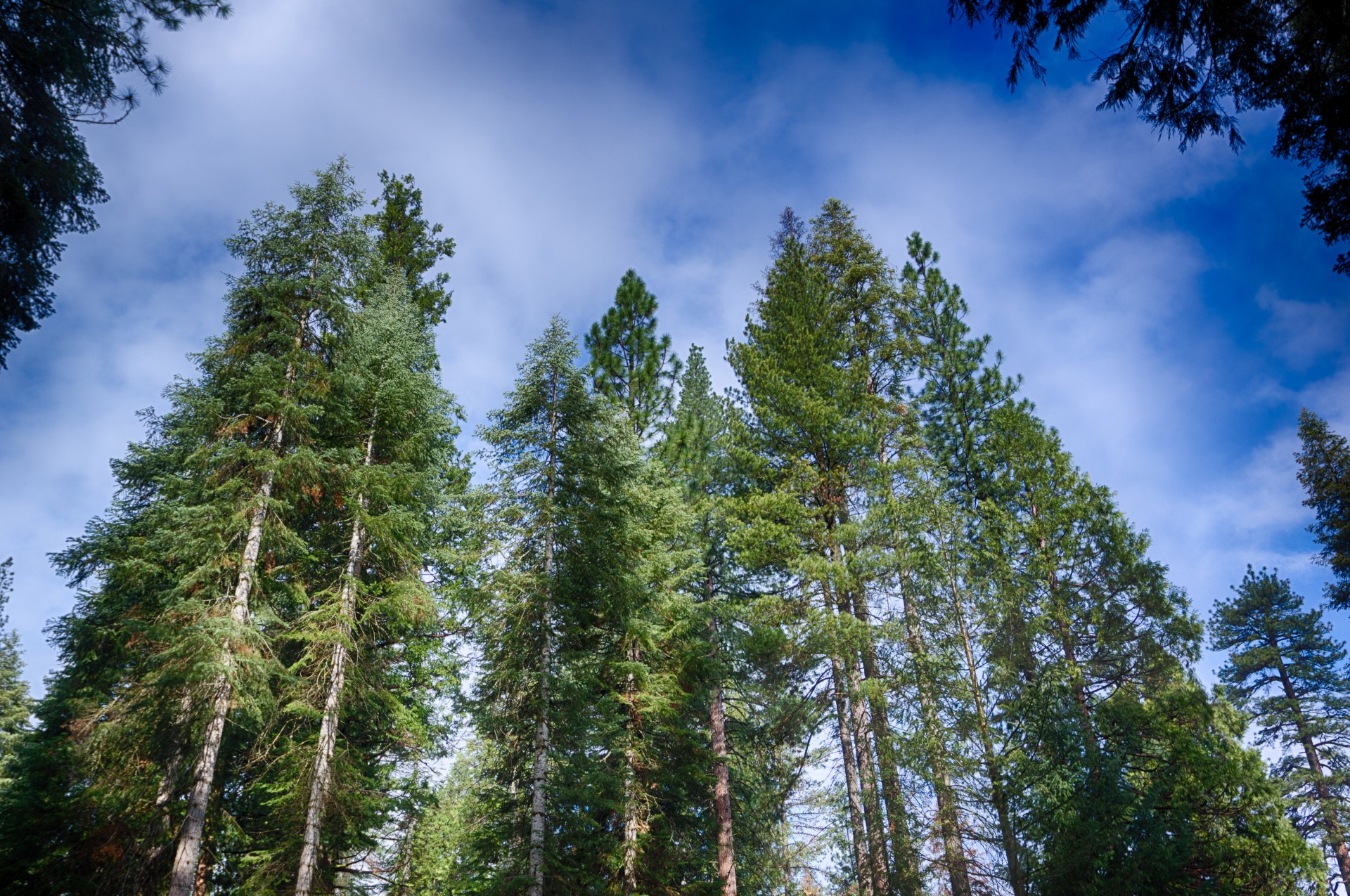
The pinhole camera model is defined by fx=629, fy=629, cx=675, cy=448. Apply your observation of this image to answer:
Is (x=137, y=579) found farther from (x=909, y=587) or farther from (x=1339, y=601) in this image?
(x=1339, y=601)

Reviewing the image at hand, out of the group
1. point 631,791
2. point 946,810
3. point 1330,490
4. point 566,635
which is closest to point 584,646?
point 566,635

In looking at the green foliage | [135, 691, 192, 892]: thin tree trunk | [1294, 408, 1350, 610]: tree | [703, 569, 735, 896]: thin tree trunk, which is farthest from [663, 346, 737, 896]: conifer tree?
[1294, 408, 1350, 610]: tree

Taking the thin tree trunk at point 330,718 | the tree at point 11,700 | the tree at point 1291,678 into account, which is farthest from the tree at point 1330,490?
the tree at point 11,700

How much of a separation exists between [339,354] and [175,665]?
632 cm

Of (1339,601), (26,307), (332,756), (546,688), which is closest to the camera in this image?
(26,307)

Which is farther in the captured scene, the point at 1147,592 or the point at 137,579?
the point at 1147,592

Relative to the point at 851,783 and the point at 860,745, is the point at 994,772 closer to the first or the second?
the point at 860,745

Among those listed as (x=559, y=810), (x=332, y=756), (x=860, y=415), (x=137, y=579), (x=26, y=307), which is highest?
(x=860, y=415)

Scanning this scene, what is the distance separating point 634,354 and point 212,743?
11.9 m

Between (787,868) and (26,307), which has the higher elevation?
(26,307)

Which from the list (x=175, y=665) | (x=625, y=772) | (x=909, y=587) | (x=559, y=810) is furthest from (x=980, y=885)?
(x=175, y=665)

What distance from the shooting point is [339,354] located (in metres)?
12.8

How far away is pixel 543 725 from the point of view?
10.8 meters

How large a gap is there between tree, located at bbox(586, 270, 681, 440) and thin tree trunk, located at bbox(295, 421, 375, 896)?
6928 millimetres
